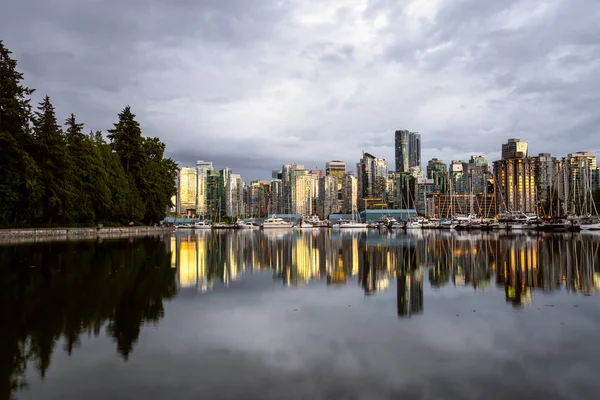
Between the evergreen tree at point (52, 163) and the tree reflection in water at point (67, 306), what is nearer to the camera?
the tree reflection in water at point (67, 306)

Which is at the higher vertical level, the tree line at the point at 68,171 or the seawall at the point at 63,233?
the tree line at the point at 68,171

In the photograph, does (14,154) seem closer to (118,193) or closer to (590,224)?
(118,193)

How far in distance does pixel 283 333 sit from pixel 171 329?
2889 mm

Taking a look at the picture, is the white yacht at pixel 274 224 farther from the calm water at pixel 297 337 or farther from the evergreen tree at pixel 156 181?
the calm water at pixel 297 337

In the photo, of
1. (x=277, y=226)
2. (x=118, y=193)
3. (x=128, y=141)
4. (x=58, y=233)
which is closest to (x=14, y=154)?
(x=58, y=233)

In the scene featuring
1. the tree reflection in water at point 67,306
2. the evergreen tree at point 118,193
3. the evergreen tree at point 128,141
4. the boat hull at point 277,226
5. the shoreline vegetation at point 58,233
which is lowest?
the boat hull at point 277,226

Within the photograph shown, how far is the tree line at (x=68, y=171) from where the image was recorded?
5169 cm

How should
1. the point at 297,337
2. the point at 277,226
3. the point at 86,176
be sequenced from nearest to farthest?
the point at 297,337, the point at 86,176, the point at 277,226

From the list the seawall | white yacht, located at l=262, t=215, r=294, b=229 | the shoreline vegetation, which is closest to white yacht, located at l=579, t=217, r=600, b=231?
the seawall

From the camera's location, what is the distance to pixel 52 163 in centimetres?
5716

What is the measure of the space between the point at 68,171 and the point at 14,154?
29.2 ft

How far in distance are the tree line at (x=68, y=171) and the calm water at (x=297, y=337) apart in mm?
33849

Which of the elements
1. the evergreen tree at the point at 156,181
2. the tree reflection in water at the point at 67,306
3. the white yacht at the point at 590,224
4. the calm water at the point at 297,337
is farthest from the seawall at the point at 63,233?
the white yacht at the point at 590,224

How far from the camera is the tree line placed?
5169 centimetres
